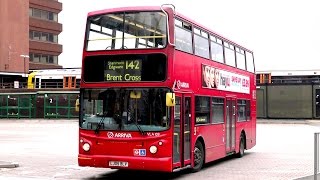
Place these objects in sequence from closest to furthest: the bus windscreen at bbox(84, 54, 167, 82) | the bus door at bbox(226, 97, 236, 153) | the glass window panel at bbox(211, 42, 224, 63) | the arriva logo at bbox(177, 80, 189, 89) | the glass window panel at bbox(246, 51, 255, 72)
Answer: the bus windscreen at bbox(84, 54, 167, 82)
the arriva logo at bbox(177, 80, 189, 89)
the glass window panel at bbox(211, 42, 224, 63)
the bus door at bbox(226, 97, 236, 153)
the glass window panel at bbox(246, 51, 255, 72)

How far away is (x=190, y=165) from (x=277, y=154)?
692 centimetres

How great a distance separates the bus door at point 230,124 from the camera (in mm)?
→ 15953

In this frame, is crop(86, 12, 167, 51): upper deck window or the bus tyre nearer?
crop(86, 12, 167, 51): upper deck window

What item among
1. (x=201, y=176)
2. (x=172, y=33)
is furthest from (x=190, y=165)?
(x=172, y=33)

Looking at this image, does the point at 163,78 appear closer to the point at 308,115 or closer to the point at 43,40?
the point at 308,115

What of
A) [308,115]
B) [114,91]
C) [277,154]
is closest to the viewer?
[114,91]

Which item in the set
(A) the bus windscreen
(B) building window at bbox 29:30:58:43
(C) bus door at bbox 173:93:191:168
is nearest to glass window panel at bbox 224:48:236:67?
(C) bus door at bbox 173:93:191:168

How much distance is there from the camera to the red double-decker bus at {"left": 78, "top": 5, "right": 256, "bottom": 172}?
1131cm

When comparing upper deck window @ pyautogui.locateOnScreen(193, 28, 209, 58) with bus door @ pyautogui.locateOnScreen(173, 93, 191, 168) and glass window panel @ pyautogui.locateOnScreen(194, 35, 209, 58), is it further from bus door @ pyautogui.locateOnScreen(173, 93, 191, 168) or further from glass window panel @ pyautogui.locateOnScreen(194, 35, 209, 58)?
bus door @ pyautogui.locateOnScreen(173, 93, 191, 168)

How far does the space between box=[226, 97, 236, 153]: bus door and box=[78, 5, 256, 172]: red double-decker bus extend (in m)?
2.88

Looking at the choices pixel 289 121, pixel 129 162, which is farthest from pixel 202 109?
pixel 289 121

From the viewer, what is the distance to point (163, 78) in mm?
11414

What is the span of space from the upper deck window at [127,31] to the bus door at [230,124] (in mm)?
5041

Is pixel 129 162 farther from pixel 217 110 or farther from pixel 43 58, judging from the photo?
pixel 43 58
